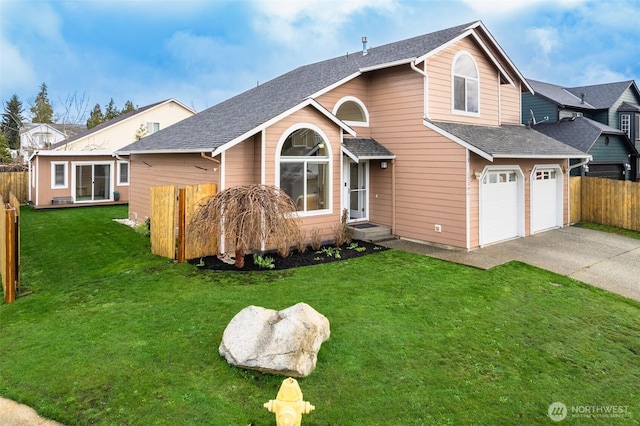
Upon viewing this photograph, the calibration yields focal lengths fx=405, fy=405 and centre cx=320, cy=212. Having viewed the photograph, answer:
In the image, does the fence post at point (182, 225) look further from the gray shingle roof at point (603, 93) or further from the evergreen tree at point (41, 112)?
the evergreen tree at point (41, 112)

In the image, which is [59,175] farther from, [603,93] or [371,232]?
[603,93]

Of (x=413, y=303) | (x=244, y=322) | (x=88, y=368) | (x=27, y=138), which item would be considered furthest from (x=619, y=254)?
(x=27, y=138)

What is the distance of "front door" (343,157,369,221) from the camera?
13.5 m

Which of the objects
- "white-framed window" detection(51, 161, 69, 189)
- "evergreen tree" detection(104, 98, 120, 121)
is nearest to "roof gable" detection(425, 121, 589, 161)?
"white-framed window" detection(51, 161, 69, 189)

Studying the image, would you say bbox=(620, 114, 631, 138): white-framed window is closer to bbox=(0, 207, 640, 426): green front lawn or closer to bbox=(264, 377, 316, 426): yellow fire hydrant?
bbox=(0, 207, 640, 426): green front lawn

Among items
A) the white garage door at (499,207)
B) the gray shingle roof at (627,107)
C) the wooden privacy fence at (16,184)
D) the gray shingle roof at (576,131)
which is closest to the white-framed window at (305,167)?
the white garage door at (499,207)

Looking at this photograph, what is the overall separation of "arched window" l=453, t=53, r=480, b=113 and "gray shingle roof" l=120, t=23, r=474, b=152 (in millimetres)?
897

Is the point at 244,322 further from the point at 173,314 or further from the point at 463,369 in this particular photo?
the point at 463,369

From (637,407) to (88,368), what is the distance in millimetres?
6188

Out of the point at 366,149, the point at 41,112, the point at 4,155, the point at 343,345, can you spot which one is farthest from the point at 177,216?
the point at 41,112

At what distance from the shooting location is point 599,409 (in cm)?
432

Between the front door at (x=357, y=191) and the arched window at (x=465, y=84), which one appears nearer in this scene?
the arched window at (x=465, y=84)

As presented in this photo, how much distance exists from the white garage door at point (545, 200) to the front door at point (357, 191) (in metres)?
5.61

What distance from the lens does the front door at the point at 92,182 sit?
862 inches
